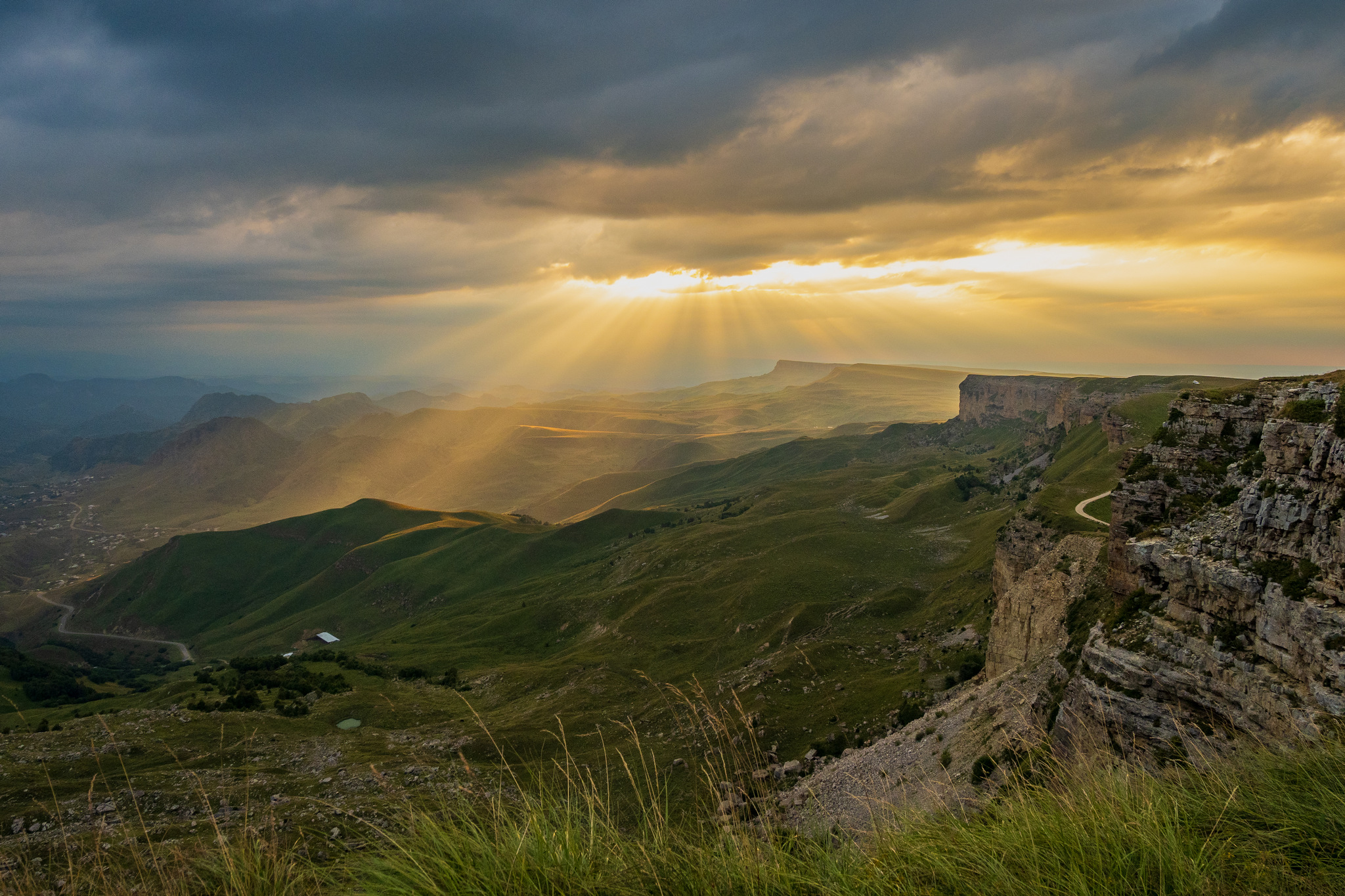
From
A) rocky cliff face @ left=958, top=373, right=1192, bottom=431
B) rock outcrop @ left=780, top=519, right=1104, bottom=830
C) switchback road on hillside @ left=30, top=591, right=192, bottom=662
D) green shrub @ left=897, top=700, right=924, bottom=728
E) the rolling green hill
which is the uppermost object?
rocky cliff face @ left=958, top=373, right=1192, bottom=431

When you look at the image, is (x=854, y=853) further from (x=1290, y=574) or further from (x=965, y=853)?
(x=1290, y=574)

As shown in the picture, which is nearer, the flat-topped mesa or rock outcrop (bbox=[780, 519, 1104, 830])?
rock outcrop (bbox=[780, 519, 1104, 830])

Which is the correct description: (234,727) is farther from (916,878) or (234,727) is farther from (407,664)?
(916,878)

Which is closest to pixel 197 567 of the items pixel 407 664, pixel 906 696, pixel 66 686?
pixel 66 686

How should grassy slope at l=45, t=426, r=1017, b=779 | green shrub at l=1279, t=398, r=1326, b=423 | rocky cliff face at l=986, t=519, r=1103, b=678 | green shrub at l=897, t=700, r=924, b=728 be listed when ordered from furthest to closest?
grassy slope at l=45, t=426, r=1017, b=779
green shrub at l=897, t=700, r=924, b=728
rocky cliff face at l=986, t=519, r=1103, b=678
green shrub at l=1279, t=398, r=1326, b=423

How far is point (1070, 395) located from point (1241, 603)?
431 feet

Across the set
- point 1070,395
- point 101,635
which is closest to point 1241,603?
point 1070,395

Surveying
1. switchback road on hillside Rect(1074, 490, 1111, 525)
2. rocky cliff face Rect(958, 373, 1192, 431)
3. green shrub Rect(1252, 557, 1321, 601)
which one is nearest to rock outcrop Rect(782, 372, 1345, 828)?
green shrub Rect(1252, 557, 1321, 601)

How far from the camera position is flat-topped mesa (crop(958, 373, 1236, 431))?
365ft

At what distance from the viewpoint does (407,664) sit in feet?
261

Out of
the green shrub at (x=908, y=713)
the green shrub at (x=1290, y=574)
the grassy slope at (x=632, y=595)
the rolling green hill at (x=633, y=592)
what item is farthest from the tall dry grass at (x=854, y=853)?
the green shrub at (x=908, y=713)

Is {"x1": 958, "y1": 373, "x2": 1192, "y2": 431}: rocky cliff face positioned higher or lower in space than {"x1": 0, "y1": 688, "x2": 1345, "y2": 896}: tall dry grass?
higher

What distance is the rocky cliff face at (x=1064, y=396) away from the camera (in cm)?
11300

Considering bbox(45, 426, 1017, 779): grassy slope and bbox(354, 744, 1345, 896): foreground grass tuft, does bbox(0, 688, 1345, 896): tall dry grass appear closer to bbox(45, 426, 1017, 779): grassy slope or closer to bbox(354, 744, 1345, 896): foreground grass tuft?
bbox(354, 744, 1345, 896): foreground grass tuft
